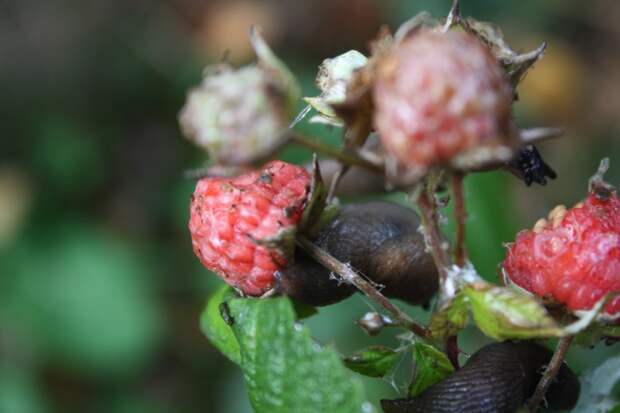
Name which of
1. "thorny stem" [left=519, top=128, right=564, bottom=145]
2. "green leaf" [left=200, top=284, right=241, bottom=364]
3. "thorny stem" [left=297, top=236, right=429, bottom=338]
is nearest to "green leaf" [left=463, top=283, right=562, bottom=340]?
"thorny stem" [left=297, top=236, right=429, bottom=338]

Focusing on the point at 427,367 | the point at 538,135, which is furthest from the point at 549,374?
the point at 538,135

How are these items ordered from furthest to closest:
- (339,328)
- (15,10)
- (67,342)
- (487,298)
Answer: (15,10)
(67,342)
(339,328)
(487,298)

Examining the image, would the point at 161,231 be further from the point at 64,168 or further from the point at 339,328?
the point at 339,328

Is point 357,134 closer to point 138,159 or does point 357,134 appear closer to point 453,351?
point 453,351

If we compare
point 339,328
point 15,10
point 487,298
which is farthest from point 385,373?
point 15,10

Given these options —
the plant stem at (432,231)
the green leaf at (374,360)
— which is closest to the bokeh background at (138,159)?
the green leaf at (374,360)

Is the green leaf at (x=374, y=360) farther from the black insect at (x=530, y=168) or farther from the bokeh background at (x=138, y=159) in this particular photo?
the bokeh background at (x=138, y=159)
